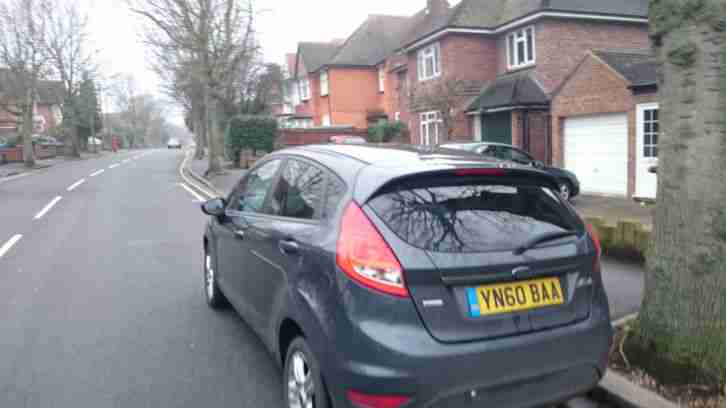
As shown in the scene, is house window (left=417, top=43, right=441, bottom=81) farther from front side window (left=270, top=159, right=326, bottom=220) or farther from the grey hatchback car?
the grey hatchback car

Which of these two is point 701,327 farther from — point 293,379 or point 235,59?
point 235,59

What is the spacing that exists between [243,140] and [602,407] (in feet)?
78.3

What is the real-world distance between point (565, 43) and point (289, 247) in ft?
63.6

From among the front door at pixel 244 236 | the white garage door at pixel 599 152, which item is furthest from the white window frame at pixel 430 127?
the front door at pixel 244 236

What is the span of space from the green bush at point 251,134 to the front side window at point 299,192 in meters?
22.4

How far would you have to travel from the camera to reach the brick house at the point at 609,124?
45.3 ft

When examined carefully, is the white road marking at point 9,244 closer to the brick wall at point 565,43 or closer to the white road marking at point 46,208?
the white road marking at point 46,208

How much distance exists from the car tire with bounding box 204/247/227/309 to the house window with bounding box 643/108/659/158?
12.3 meters

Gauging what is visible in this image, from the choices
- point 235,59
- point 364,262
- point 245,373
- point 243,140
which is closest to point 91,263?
point 245,373

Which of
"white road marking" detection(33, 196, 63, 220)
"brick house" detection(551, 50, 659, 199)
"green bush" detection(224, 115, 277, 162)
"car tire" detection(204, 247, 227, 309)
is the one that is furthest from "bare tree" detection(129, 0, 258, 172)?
"car tire" detection(204, 247, 227, 309)

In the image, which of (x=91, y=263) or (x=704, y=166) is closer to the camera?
(x=704, y=166)

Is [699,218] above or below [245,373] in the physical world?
above

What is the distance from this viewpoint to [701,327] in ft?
10.6

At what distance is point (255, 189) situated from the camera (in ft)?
14.1
